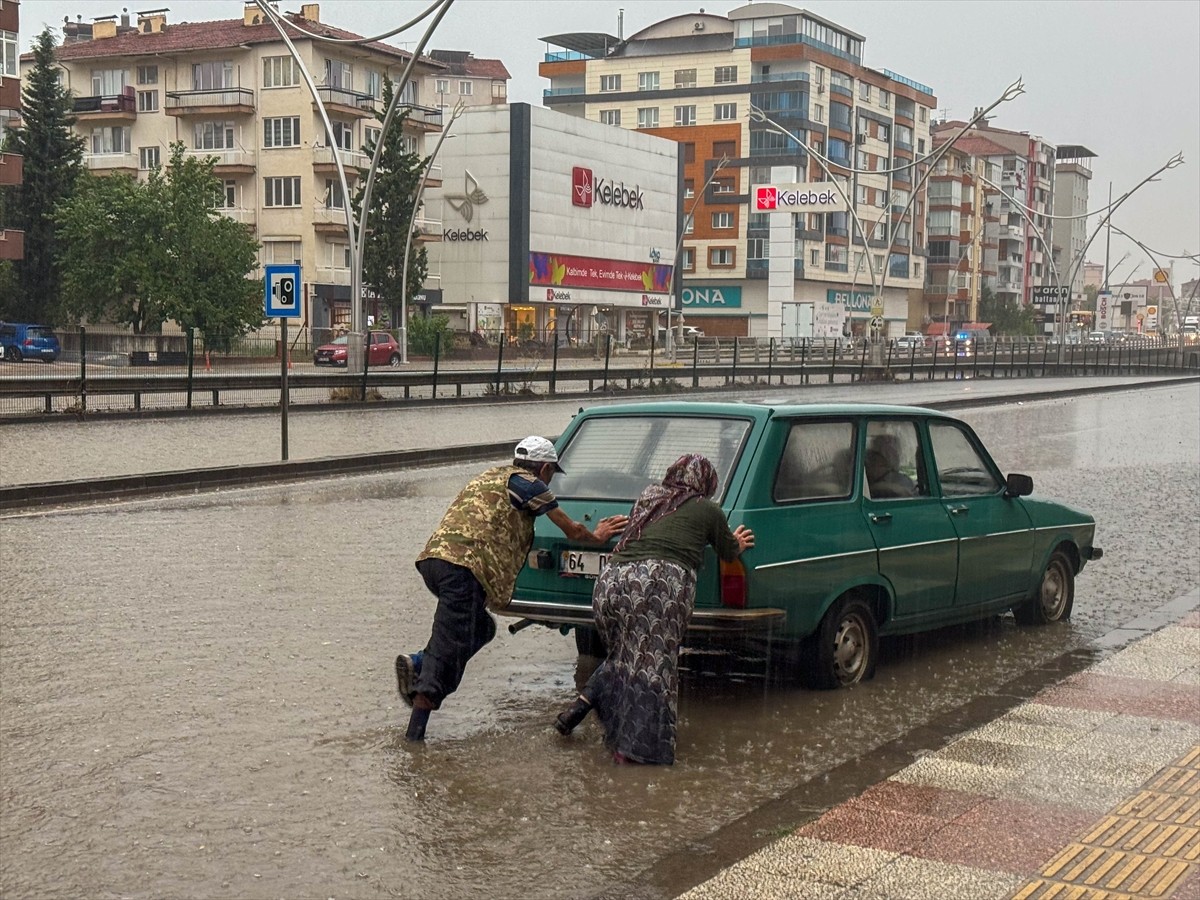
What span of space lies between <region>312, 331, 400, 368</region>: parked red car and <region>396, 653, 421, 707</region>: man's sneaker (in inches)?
1858

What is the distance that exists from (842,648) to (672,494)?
1.82m

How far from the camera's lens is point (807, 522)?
725 centimetres

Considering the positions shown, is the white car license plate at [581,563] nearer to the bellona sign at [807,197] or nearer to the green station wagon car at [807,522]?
the green station wagon car at [807,522]

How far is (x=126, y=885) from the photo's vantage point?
4.76 m

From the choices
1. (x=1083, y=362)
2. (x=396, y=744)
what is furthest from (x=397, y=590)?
(x=1083, y=362)

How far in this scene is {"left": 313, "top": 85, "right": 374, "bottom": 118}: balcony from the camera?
247 feet

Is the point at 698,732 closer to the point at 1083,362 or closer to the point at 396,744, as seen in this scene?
the point at 396,744

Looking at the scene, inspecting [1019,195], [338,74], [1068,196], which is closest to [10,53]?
[338,74]

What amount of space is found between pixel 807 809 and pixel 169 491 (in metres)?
12.2

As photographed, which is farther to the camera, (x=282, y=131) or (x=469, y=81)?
(x=469, y=81)

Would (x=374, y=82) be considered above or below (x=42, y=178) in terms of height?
above

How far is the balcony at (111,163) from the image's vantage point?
8194 cm

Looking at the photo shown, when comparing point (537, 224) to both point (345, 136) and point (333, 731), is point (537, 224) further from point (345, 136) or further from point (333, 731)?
point (333, 731)

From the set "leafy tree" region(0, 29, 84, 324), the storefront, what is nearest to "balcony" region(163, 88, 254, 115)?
A: "leafy tree" region(0, 29, 84, 324)
